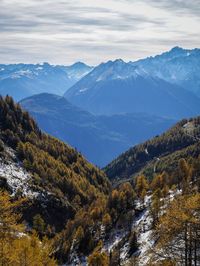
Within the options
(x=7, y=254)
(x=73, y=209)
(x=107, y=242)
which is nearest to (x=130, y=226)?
(x=107, y=242)

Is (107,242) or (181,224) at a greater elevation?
(107,242)

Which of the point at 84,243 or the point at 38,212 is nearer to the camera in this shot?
the point at 84,243

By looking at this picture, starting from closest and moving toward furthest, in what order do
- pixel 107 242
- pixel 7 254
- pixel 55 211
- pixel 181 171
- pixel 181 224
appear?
pixel 181 224
pixel 7 254
pixel 107 242
pixel 181 171
pixel 55 211

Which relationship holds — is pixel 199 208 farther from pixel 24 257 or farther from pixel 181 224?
pixel 24 257

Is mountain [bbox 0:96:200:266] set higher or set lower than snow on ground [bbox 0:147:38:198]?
lower

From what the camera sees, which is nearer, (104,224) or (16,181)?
(104,224)

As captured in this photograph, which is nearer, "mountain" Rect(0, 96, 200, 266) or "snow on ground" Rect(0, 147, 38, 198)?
"mountain" Rect(0, 96, 200, 266)

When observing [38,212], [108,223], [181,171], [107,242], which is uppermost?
[181,171]

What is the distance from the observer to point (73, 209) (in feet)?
647

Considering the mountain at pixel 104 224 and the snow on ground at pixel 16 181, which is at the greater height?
the snow on ground at pixel 16 181

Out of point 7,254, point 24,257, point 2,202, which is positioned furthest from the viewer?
point 24,257

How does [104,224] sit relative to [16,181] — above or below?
below

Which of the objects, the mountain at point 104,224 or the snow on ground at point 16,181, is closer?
the mountain at point 104,224

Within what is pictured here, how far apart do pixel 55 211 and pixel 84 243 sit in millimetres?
63092
